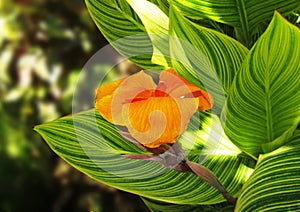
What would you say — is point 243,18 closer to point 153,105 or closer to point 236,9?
point 236,9

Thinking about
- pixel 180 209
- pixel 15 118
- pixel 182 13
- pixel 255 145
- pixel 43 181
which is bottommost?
pixel 43 181

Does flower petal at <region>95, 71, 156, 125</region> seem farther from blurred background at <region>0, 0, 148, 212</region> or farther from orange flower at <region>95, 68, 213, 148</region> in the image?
blurred background at <region>0, 0, 148, 212</region>

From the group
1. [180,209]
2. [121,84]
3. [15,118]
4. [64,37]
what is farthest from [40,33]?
[121,84]

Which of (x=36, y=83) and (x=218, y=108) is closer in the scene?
(x=218, y=108)

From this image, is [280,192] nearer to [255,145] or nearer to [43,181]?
[255,145]

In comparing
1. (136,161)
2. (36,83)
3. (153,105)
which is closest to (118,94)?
(153,105)

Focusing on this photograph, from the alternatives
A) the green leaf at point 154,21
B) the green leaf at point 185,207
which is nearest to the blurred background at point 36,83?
the green leaf at point 185,207

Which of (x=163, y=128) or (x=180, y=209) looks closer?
(x=163, y=128)

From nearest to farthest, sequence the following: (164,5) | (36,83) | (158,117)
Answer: (158,117)
(164,5)
(36,83)
